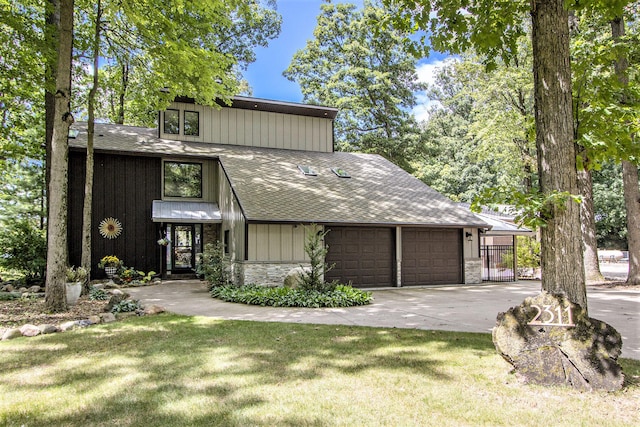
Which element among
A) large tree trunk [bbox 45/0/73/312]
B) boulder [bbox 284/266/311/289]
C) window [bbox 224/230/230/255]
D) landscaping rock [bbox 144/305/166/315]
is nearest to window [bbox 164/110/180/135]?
window [bbox 224/230/230/255]

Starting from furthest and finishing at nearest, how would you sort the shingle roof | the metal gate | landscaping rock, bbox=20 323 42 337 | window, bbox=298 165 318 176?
the metal gate → window, bbox=298 165 318 176 → the shingle roof → landscaping rock, bbox=20 323 42 337

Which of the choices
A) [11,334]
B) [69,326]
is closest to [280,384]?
[69,326]

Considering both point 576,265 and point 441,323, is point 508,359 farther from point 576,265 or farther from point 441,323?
point 441,323

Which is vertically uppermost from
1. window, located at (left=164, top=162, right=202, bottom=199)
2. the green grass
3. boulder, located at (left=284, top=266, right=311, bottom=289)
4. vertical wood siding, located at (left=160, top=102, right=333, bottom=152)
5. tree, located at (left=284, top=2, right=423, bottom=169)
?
tree, located at (left=284, top=2, right=423, bottom=169)

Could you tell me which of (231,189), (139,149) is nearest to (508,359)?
(231,189)

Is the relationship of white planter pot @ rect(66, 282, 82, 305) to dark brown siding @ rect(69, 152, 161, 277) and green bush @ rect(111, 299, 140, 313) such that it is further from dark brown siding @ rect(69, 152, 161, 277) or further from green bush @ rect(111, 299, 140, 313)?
dark brown siding @ rect(69, 152, 161, 277)

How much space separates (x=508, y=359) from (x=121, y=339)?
5190mm

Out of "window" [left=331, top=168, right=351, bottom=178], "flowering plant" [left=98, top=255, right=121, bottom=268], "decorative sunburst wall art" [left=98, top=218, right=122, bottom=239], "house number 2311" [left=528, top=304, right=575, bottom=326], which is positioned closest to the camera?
"house number 2311" [left=528, top=304, right=575, bottom=326]

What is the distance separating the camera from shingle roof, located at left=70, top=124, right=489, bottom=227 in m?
12.4

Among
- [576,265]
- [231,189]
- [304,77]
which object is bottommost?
[576,265]

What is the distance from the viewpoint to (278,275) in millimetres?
11883

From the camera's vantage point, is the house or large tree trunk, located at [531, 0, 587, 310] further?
the house

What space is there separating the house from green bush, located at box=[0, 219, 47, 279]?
0.94 metres

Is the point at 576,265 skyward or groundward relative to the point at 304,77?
groundward
